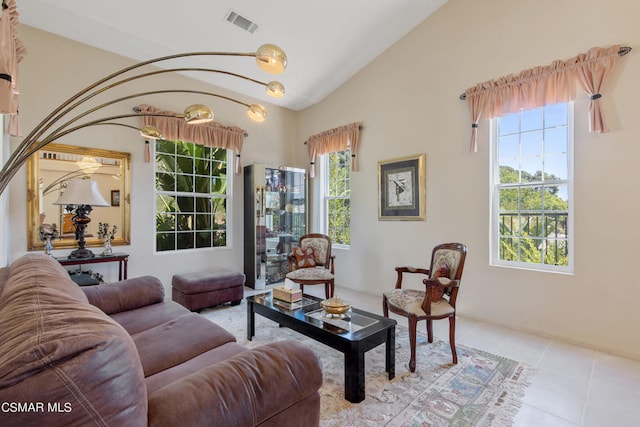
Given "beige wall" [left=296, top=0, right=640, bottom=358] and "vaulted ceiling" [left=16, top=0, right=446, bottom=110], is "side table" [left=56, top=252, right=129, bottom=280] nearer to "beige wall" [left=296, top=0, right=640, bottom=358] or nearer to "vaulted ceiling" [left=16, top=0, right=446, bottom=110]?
"vaulted ceiling" [left=16, top=0, right=446, bottom=110]

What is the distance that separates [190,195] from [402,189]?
120 inches

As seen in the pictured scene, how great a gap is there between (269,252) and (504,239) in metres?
3.26

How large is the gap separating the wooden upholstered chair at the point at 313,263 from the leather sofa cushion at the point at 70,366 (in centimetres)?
Result: 269

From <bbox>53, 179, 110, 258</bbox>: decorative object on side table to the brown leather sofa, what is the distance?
1592mm

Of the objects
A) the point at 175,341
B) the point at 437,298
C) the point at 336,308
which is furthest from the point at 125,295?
the point at 437,298

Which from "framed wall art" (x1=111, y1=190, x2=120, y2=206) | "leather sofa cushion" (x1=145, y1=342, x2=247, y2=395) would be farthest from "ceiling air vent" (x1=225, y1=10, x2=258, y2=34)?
"leather sofa cushion" (x1=145, y1=342, x2=247, y2=395)

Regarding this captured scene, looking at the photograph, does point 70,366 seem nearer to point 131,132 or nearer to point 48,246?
point 48,246

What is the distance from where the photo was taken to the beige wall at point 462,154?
2.53m

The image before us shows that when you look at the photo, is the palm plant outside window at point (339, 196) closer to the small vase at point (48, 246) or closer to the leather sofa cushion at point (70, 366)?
the small vase at point (48, 246)

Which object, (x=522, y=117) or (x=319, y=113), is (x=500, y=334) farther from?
(x=319, y=113)

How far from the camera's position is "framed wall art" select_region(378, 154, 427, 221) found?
3.77 metres

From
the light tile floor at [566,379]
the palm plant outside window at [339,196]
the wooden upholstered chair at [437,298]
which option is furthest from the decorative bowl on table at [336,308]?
the palm plant outside window at [339,196]

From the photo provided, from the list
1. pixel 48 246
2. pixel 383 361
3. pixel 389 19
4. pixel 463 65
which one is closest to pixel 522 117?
pixel 463 65

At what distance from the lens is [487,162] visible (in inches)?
128
